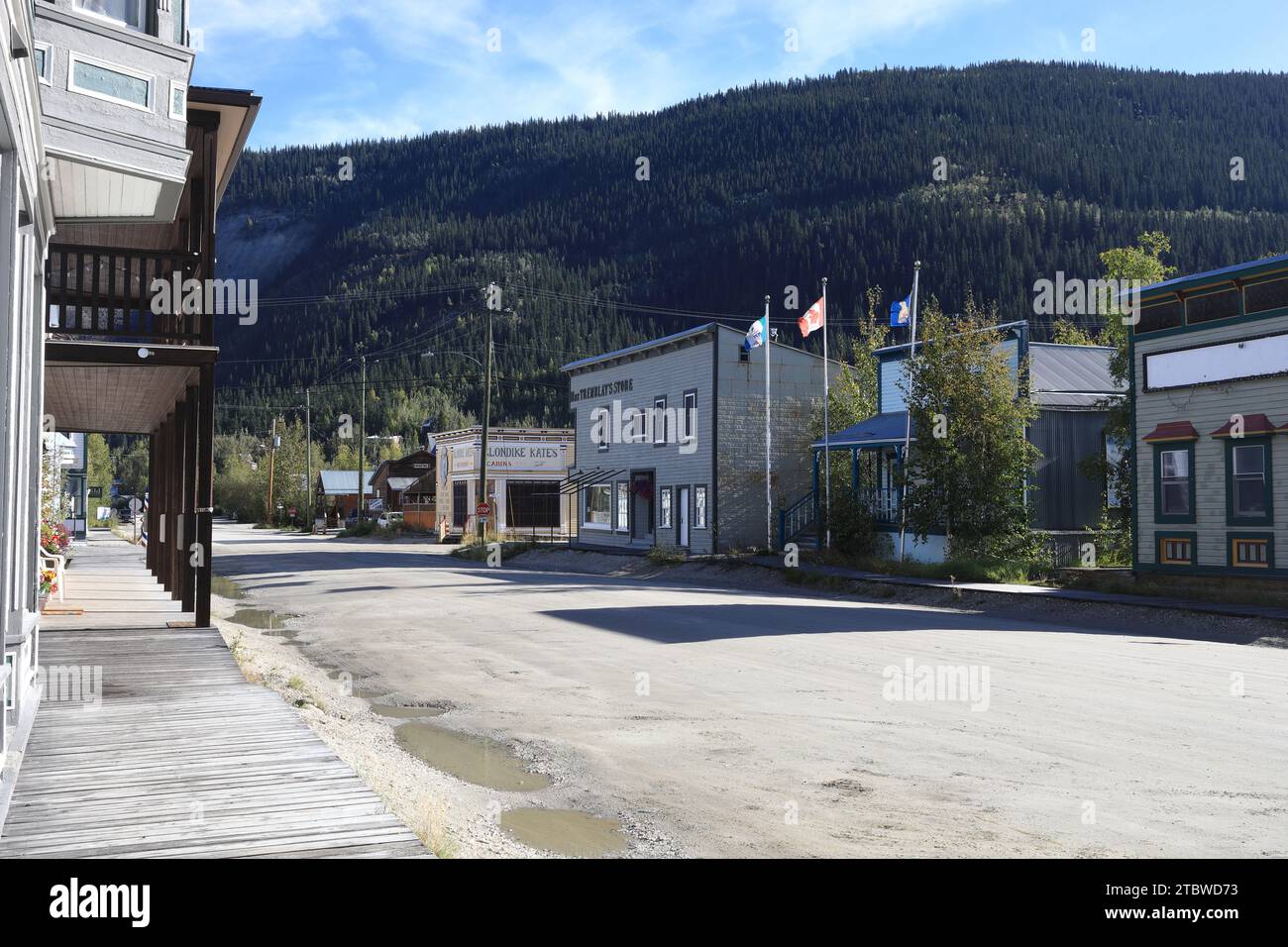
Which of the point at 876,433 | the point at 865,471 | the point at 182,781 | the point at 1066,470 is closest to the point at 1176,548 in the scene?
the point at 1066,470

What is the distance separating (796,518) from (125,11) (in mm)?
29325

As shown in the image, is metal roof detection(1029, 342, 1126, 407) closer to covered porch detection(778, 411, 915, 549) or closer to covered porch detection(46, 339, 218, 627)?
covered porch detection(778, 411, 915, 549)

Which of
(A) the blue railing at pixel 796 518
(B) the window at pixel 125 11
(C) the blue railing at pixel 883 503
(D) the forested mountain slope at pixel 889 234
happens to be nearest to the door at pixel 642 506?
(A) the blue railing at pixel 796 518

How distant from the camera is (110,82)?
10.9 metres

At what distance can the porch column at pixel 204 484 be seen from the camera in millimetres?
14383

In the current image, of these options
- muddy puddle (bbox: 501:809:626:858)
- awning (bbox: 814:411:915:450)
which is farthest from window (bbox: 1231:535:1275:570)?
muddy puddle (bbox: 501:809:626:858)

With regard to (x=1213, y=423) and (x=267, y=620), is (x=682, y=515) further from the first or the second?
(x=267, y=620)

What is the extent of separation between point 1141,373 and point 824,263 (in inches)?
5555

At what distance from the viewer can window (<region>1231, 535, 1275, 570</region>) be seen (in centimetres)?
2103

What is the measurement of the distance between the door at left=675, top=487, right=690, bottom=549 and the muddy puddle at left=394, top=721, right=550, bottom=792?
3050 cm

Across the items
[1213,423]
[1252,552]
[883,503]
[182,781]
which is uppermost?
[1213,423]

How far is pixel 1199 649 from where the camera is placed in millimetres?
15812

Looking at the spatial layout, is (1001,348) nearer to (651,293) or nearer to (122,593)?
(122,593)

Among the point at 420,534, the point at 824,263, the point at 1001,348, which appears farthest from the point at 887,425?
the point at 824,263
